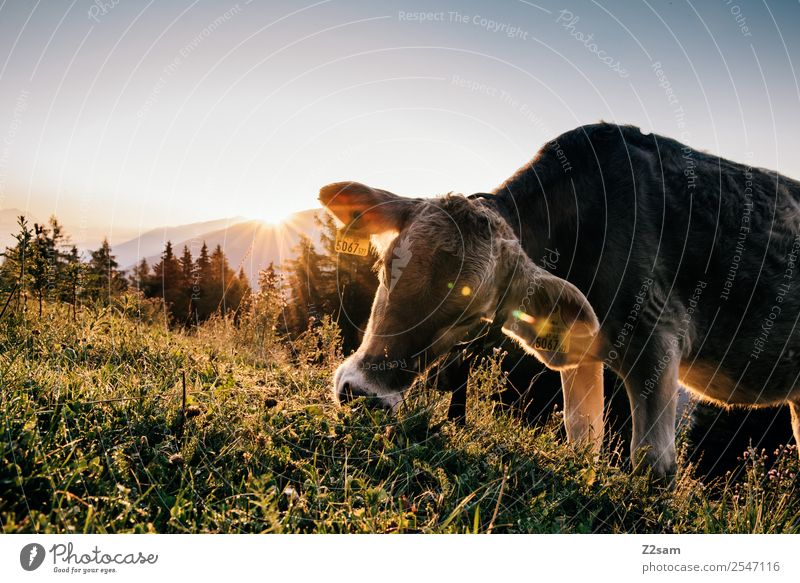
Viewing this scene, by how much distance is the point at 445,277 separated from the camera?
3.17m

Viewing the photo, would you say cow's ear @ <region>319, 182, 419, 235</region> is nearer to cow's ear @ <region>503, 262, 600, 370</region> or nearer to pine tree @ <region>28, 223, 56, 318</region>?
cow's ear @ <region>503, 262, 600, 370</region>

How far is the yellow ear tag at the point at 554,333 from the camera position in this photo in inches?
142

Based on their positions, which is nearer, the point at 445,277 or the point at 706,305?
the point at 445,277

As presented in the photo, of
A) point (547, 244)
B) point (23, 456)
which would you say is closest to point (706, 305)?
point (547, 244)

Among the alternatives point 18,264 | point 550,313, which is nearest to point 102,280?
point 18,264

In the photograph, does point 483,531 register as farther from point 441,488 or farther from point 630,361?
point 630,361

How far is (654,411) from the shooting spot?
382 cm

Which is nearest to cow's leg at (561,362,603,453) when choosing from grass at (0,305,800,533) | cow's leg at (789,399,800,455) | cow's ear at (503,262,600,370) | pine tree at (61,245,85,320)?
grass at (0,305,800,533)

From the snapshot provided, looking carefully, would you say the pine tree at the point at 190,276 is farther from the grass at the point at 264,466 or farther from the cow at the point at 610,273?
the cow at the point at 610,273

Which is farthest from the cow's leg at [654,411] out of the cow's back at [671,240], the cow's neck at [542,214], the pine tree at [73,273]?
the pine tree at [73,273]

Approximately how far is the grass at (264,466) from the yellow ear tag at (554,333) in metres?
0.76
